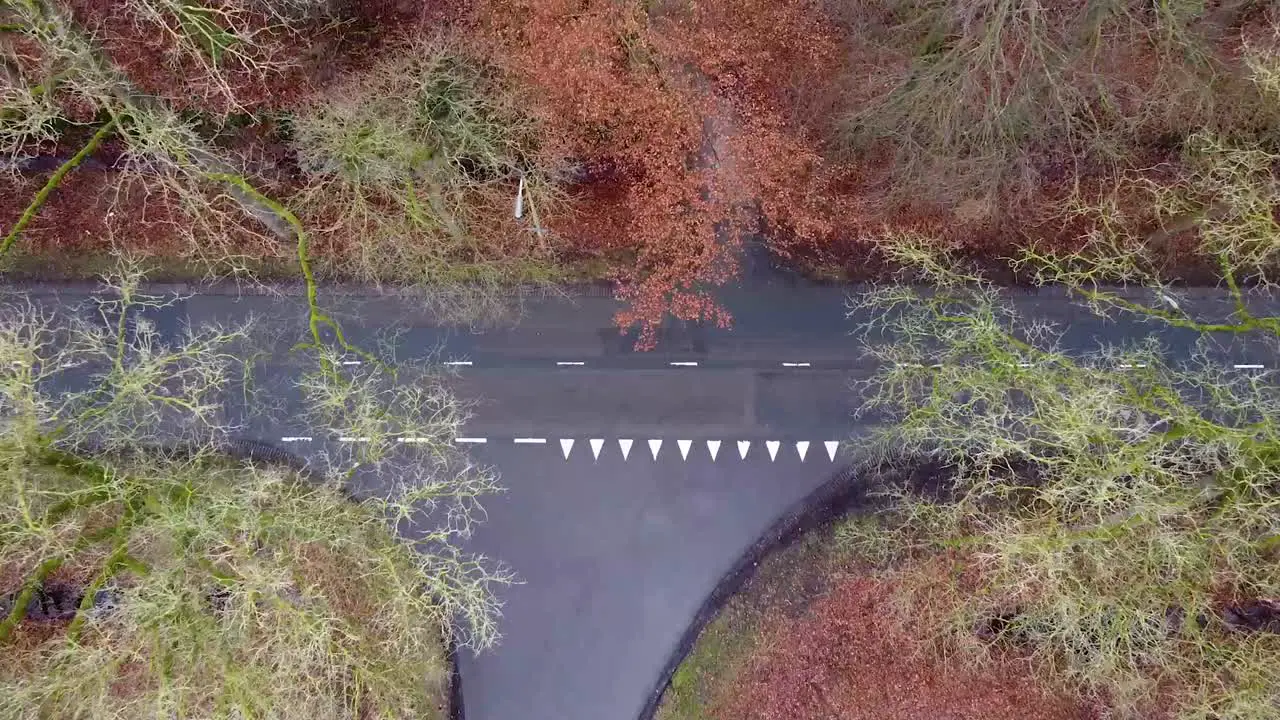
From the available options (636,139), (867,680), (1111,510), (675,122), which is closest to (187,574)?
(636,139)

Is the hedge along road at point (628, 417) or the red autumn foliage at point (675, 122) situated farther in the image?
the hedge along road at point (628, 417)

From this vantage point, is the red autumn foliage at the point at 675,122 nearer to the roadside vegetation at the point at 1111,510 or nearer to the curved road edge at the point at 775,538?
the roadside vegetation at the point at 1111,510

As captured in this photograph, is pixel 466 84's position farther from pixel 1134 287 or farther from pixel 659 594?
pixel 1134 287

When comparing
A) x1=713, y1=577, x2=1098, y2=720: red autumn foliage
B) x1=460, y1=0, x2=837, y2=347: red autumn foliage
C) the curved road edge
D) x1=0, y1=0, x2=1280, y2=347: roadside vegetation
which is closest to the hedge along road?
the curved road edge

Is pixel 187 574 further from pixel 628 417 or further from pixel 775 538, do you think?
pixel 775 538

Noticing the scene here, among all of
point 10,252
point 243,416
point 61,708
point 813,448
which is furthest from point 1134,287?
point 10,252

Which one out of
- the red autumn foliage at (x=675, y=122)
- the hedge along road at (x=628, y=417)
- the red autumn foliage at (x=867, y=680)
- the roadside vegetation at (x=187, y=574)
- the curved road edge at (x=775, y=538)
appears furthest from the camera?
the hedge along road at (x=628, y=417)

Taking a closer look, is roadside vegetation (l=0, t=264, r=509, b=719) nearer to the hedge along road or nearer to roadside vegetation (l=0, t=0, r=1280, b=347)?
the hedge along road

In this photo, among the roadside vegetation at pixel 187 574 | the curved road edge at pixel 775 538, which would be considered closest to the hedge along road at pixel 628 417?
the curved road edge at pixel 775 538

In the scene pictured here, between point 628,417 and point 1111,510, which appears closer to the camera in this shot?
point 1111,510
